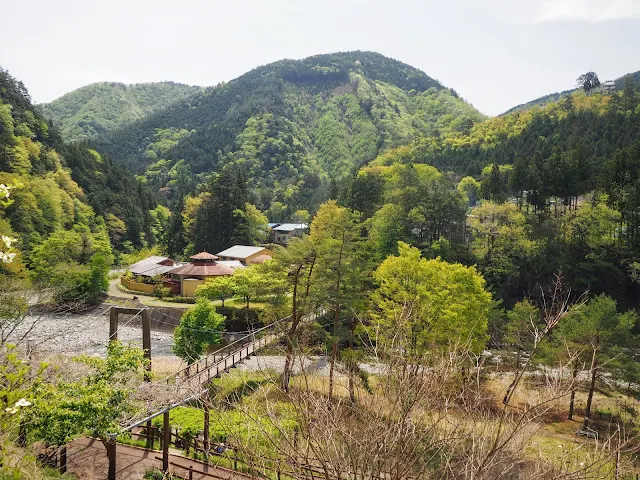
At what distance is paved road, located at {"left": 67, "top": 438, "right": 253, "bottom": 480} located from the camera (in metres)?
10.7

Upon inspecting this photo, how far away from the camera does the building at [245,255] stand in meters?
40.6

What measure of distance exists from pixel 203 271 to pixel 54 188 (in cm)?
2199

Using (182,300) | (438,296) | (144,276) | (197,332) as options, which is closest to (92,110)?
(144,276)

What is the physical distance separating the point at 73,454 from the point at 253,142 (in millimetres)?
90413

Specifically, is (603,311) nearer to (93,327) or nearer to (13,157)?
(93,327)

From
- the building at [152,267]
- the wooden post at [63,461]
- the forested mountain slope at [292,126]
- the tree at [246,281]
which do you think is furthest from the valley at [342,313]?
the forested mountain slope at [292,126]

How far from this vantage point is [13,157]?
148 ft

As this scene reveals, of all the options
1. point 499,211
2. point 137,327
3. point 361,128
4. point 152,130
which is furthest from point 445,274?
point 152,130

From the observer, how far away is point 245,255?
135ft

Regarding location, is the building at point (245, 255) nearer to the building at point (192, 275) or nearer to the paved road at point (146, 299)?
the building at point (192, 275)

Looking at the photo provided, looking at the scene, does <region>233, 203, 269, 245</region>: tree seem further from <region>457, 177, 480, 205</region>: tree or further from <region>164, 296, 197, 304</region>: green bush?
<region>457, 177, 480, 205</region>: tree

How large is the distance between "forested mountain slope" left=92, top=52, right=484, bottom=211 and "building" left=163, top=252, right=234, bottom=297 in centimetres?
3236

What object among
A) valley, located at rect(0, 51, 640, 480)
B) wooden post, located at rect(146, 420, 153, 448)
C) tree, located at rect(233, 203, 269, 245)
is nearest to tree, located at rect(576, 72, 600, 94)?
valley, located at rect(0, 51, 640, 480)

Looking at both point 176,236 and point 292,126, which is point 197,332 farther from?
point 292,126
